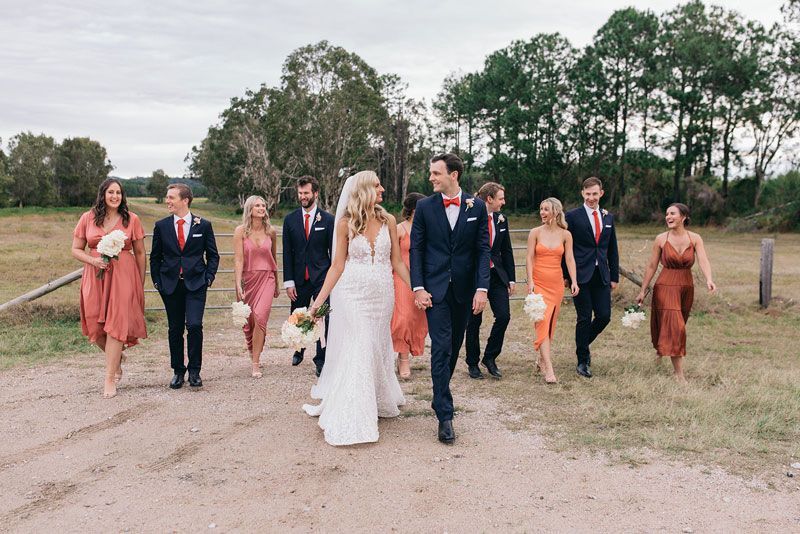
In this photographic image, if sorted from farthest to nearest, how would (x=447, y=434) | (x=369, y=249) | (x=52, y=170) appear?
(x=52, y=170)
(x=369, y=249)
(x=447, y=434)

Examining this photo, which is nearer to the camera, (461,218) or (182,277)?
(461,218)

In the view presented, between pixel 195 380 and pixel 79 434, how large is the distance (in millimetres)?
1511

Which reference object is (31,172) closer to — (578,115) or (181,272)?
(578,115)

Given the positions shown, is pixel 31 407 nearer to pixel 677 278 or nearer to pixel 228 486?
pixel 228 486

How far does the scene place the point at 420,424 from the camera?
5.61 meters

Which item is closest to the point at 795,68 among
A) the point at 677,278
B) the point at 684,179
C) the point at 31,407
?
the point at 684,179

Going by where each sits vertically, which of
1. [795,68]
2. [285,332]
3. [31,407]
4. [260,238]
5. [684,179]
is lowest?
[31,407]

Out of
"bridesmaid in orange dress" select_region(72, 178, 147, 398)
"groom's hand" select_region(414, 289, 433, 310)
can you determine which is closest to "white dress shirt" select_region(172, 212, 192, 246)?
"bridesmaid in orange dress" select_region(72, 178, 147, 398)

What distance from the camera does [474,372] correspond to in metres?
7.39

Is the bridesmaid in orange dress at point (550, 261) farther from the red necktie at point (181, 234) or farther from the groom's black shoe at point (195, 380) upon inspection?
the red necktie at point (181, 234)

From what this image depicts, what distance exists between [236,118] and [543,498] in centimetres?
6213

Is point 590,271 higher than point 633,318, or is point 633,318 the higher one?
point 590,271

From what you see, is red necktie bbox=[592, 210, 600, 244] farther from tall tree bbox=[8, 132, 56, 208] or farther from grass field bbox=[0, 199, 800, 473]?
tall tree bbox=[8, 132, 56, 208]

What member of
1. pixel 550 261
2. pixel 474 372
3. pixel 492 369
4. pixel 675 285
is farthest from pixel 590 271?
pixel 474 372
